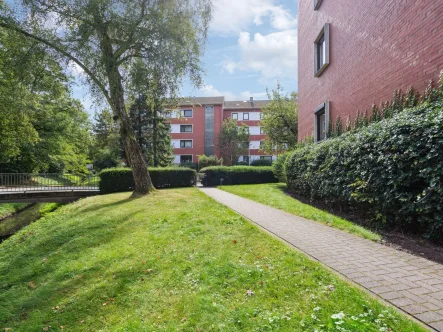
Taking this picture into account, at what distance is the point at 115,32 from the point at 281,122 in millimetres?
17835

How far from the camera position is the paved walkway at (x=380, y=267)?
8.67ft

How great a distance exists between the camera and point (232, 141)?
130 ft

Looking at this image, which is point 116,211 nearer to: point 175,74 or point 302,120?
point 175,74

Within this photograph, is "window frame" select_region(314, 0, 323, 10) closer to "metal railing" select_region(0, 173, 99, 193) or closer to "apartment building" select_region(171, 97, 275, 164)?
"metal railing" select_region(0, 173, 99, 193)

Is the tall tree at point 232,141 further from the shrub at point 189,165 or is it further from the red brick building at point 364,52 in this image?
the red brick building at point 364,52

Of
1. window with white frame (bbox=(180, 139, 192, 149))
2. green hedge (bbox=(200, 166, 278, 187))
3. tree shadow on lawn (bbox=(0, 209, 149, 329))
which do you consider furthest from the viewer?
window with white frame (bbox=(180, 139, 192, 149))

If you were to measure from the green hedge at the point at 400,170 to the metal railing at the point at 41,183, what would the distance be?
1549 cm

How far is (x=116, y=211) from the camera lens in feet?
30.1

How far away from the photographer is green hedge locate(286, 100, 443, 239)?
421 cm

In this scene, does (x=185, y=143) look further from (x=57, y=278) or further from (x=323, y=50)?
(x=57, y=278)

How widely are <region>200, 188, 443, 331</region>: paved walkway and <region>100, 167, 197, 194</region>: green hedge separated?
12924 millimetres

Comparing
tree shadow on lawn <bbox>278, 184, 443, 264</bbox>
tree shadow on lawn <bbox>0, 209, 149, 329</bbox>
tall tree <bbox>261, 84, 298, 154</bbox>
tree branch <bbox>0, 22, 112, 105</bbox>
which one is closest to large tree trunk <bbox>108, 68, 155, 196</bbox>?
tree branch <bbox>0, 22, 112, 105</bbox>

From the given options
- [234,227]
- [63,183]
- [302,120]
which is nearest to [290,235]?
[234,227]

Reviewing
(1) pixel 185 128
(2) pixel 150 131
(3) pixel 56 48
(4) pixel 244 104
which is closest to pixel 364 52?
(3) pixel 56 48
